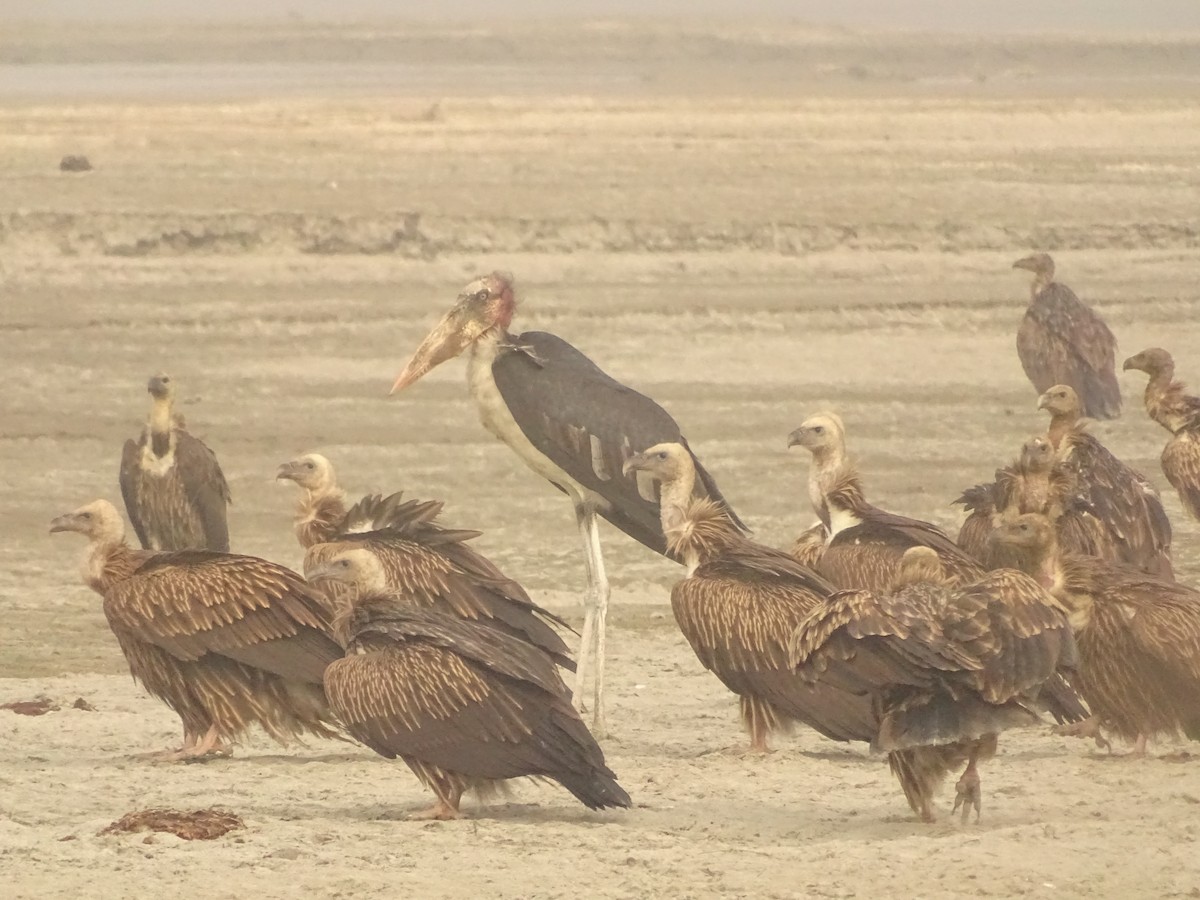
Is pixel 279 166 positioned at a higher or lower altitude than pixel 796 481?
higher

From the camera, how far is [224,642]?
25.8 ft

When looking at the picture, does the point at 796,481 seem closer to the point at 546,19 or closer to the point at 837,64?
the point at 837,64

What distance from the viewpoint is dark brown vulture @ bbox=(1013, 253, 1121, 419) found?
1493 centimetres

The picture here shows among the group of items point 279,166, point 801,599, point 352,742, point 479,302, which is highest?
point 279,166

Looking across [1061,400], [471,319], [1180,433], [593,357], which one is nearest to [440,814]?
[471,319]

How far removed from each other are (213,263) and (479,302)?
12344 mm

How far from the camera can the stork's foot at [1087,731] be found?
8023mm

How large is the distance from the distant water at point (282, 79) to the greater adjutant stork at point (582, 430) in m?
37.3

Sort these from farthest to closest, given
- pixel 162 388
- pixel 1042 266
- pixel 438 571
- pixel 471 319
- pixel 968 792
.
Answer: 1. pixel 1042 266
2. pixel 162 388
3. pixel 471 319
4. pixel 438 571
5. pixel 968 792

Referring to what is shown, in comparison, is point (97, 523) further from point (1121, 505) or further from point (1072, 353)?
point (1072, 353)

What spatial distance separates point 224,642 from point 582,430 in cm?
183

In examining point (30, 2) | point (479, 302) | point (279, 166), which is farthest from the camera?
point (30, 2)

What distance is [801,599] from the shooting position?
7.79 meters

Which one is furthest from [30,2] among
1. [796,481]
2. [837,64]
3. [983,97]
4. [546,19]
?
[796,481]
